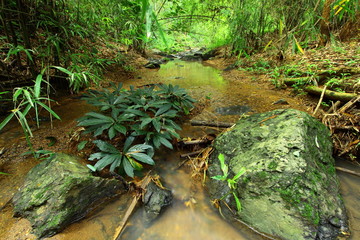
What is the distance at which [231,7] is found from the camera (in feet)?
19.5

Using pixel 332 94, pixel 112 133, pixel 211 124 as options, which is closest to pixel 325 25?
pixel 332 94

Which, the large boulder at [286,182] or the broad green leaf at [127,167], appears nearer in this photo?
the large boulder at [286,182]

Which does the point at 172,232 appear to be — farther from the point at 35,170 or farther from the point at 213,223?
the point at 35,170

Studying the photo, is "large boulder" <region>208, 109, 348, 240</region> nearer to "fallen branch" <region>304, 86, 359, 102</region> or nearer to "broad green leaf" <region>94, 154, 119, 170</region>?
"broad green leaf" <region>94, 154, 119, 170</region>

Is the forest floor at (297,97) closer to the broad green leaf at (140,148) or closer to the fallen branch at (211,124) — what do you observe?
the broad green leaf at (140,148)

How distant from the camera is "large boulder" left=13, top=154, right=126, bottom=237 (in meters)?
1.00

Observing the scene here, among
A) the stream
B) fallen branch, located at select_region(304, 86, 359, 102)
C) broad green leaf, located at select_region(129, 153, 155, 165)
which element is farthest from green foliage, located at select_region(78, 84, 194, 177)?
fallen branch, located at select_region(304, 86, 359, 102)

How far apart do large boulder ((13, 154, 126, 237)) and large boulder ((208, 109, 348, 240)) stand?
0.93 m

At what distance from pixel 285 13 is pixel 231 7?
7.47ft

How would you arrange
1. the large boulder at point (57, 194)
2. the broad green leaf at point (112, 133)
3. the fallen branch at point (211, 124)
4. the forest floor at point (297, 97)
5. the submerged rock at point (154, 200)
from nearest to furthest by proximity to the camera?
the large boulder at point (57, 194) < the submerged rock at point (154, 200) < the broad green leaf at point (112, 133) < the forest floor at point (297, 97) < the fallen branch at point (211, 124)

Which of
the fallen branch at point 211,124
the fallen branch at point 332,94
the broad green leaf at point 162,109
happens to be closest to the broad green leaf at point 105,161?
the broad green leaf at point 162,109

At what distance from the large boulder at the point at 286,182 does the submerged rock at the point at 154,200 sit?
1.25ft

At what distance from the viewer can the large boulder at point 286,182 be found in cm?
103

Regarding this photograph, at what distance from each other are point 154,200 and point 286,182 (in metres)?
0.93
